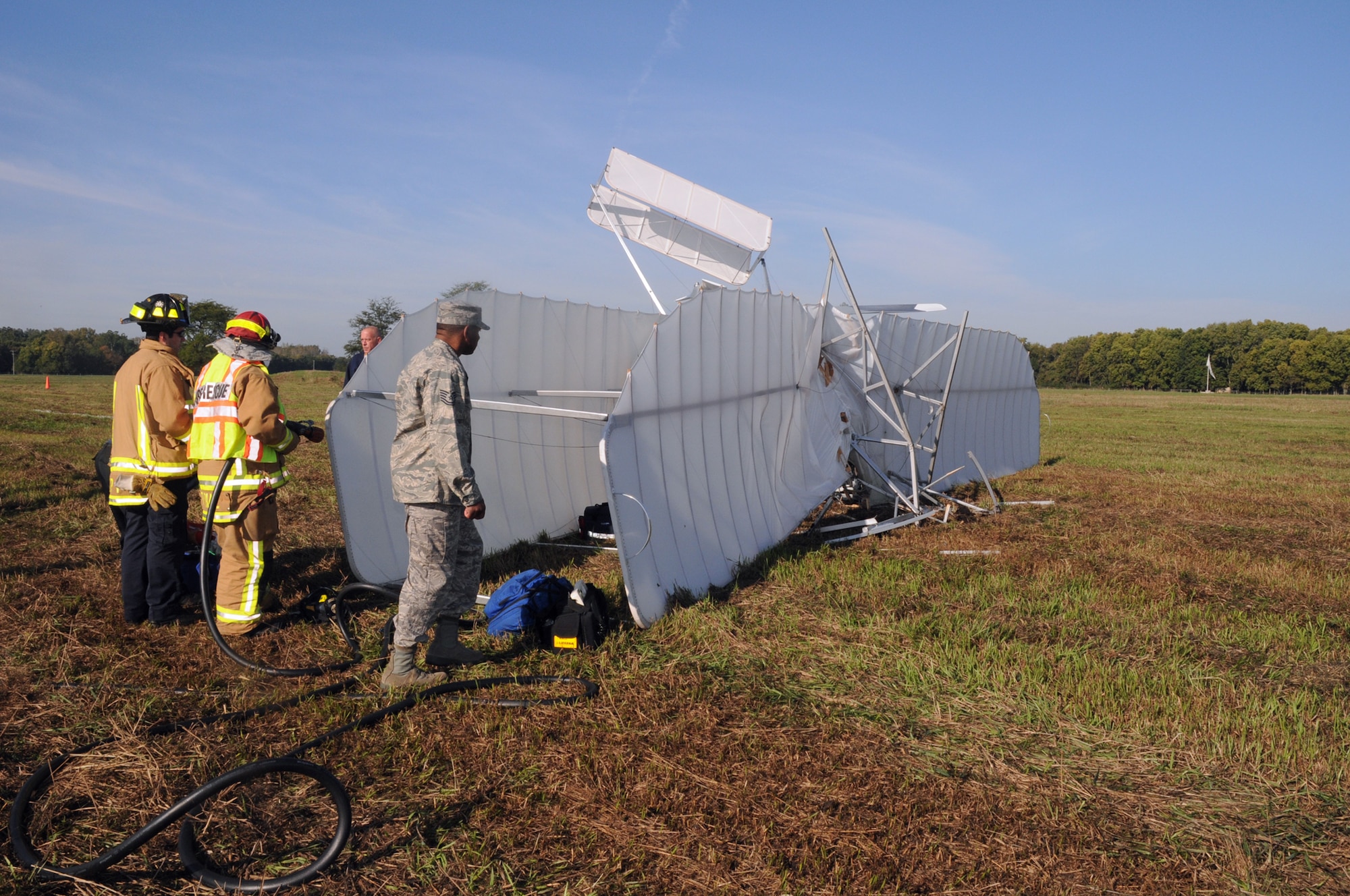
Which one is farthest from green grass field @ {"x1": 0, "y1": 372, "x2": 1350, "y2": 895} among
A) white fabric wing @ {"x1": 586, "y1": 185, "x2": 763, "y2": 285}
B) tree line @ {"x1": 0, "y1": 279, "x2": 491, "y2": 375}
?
tree line @ {"x1": 0, "y1": 279, "x2": 491, "y2": 375}

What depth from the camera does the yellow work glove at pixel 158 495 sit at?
553cm

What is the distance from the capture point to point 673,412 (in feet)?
21.0

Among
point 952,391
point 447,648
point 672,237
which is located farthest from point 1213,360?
point 447,648

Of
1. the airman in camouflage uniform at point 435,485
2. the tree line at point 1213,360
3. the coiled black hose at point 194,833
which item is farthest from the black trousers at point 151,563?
the tree line at point 1213,360

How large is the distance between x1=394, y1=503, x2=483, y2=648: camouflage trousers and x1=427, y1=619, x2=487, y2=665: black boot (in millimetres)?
113

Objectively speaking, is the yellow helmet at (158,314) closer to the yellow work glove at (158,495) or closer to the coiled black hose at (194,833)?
the yellow work glove at (158,495)

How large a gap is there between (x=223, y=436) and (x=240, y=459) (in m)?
0.18

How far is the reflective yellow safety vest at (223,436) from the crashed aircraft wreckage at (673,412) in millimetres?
770

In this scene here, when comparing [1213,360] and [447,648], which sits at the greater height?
[1213,360]

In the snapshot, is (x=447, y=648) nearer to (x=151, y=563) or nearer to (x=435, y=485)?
(x=435, y=485)

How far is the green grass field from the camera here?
306 cm

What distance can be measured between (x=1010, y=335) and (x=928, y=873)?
1388cm

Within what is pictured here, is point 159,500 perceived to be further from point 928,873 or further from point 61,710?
point 928,873

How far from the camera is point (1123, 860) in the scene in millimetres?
3139
